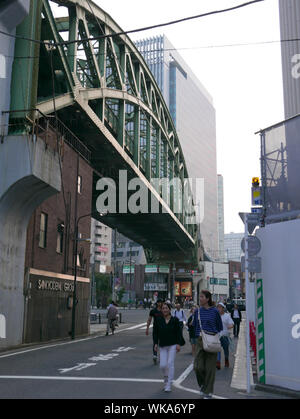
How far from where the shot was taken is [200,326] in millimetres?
7938

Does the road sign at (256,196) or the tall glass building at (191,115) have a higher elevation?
the tall glass building at (191,115)

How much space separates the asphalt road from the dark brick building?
13.8 ft

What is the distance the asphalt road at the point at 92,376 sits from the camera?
8156 mm

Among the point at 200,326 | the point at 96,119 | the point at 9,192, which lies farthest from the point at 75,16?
the point at 200,326

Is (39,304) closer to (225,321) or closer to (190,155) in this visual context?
(225,321)

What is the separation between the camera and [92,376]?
1025 centimetres

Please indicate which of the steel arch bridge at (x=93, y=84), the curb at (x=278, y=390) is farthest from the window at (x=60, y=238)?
the curb at (x=278, y=390)

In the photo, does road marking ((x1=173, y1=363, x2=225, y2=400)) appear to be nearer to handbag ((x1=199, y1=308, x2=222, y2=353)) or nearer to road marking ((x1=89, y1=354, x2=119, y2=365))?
handbag ((x1=199, y1=308, x2=222, y2=353))

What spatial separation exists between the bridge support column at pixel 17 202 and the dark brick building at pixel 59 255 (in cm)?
96

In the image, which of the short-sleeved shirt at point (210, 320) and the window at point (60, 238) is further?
the window at point (60, 238)

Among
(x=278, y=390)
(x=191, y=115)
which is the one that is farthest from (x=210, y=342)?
(x=191, y=115)

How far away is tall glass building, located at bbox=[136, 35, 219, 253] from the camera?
511ft

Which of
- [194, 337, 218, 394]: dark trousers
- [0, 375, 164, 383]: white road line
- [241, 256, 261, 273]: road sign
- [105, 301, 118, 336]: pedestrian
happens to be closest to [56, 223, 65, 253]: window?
[105, 301, 118, 336]: pedestrian

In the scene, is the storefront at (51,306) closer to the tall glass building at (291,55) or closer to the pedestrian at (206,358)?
the pedestrian at (206,358)
